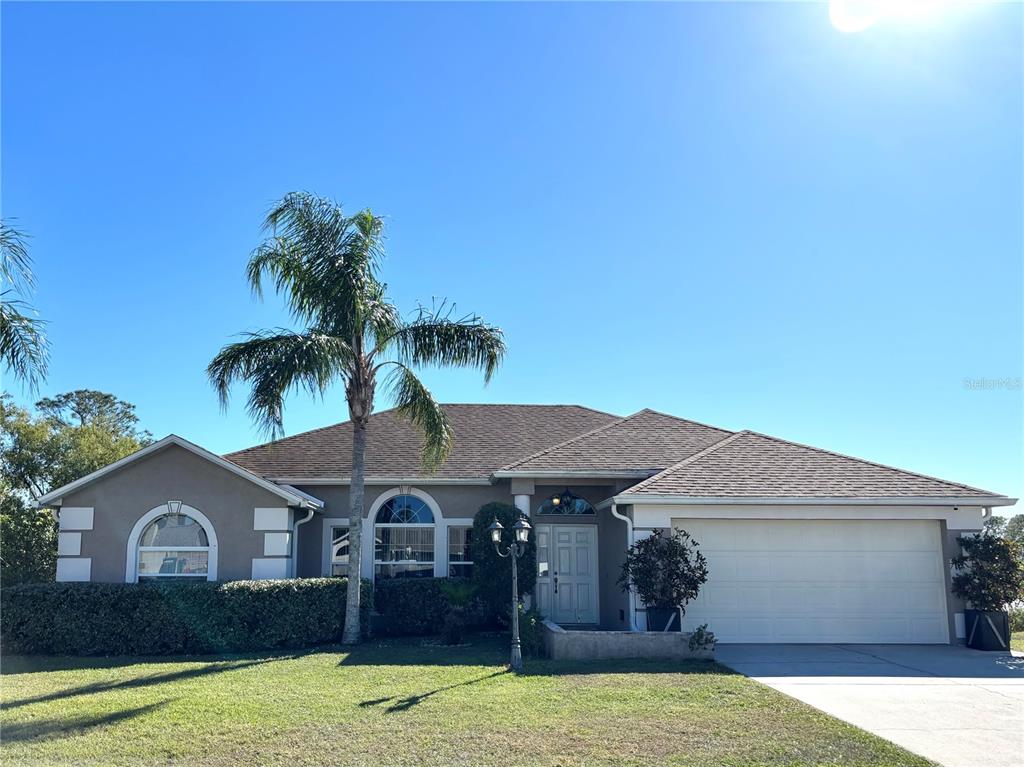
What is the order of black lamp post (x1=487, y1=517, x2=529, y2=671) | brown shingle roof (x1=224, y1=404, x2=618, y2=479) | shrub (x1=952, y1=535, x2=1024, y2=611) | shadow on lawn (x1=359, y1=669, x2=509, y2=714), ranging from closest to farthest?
shadow on lawn (x1=359, y1=669, x2=509, y2=714)
black lamp post (x1=487, y1=517, x2=529, y2=671)
shrub (x1=952, y1=535, x2=1024, y2=611)
brown shingle roof (x1=224, y1=404, x2=618, y2=479)

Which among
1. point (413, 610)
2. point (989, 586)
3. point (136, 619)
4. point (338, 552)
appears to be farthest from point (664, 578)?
point (136, 619)

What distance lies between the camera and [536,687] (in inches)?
377

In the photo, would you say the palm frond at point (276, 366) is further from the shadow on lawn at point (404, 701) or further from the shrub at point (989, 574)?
the shrub at point (989, 574)

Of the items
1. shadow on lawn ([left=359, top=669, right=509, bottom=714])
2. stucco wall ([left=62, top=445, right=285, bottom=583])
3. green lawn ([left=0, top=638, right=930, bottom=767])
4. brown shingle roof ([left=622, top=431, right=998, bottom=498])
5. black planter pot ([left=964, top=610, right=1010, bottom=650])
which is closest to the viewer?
green lawn ([left=0, top=638, right=930, bottom=767])

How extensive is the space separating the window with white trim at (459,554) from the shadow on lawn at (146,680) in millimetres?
4859

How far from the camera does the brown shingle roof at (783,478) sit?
13.6m

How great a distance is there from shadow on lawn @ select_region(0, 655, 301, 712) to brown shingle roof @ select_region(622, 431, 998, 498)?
22.1ft

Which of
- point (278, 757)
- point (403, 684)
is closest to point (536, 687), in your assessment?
point (403, 684)

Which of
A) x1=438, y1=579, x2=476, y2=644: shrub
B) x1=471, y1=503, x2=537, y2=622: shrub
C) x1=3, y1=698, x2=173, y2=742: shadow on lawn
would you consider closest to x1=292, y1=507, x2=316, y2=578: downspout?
x1=438, y1=579, x2=476, y2=644: shrub

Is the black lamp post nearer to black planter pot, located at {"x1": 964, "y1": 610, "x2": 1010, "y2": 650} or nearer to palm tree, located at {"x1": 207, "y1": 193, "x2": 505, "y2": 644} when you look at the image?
palm tree, located at {"x1": 207, "y1": 193, "x2": 505, "y2": 644}

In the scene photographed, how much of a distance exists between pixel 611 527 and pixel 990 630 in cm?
691

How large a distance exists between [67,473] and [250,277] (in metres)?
19.2

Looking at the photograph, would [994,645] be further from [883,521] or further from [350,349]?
[350,349]

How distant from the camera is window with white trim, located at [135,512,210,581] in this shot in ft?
47.1
